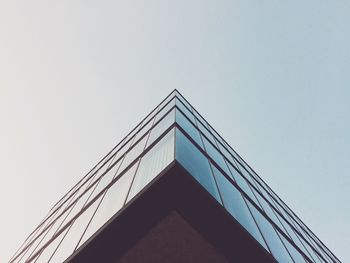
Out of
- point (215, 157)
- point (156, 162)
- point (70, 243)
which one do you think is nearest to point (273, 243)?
point (215, 157)

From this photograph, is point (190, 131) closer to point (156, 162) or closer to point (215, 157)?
point (215, 157)

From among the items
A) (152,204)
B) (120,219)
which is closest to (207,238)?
(152,204)

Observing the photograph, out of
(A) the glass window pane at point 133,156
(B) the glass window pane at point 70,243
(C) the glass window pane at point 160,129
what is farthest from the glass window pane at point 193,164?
(B) the glass window pane at point 70,243

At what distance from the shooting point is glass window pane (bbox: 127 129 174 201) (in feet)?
17.3

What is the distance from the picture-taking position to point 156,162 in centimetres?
582

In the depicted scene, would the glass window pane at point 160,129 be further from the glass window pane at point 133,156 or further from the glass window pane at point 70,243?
the glass window pane at point 70,243

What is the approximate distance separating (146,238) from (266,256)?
2.08m

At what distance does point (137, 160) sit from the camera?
299 inches

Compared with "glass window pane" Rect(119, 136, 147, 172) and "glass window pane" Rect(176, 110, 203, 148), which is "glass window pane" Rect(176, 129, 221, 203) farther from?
"glass window pane" Rect(119, 136, 147, 172)

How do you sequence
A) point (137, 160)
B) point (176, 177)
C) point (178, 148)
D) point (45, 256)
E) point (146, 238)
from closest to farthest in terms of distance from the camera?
point (176, 177)
point (146, 238)
point (178, 148)
point (137, 160)
point (45, 256)

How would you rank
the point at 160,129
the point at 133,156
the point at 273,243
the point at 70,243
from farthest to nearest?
the point at 133,156, the point at 160,129, the point at 273,243, the point at 70,243

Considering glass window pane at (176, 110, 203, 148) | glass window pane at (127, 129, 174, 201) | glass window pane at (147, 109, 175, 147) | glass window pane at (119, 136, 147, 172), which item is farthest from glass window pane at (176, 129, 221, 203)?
glass window pane at (119, 136, 147, 172)

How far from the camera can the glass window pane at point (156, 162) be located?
5266mm

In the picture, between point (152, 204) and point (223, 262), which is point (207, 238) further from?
point (152, 204)
